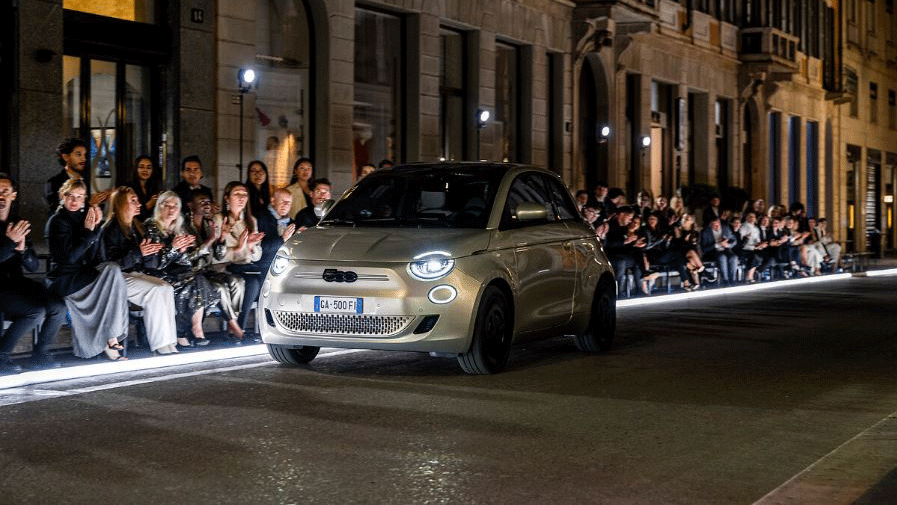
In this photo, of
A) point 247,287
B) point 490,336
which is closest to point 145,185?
point 247,287

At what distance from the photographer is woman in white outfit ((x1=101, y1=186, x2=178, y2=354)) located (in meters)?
13.2

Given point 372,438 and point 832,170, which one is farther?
point 832,170

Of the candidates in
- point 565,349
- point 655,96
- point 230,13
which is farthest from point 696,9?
point 565,349

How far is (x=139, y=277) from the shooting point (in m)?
13.3

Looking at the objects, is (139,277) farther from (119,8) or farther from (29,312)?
(119,8)

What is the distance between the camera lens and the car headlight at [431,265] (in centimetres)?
1145

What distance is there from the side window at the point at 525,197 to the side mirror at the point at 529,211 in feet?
0.28

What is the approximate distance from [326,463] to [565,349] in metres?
6.70

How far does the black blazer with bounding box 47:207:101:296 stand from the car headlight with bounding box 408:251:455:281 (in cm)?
301

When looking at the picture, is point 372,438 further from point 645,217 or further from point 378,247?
point 645,217

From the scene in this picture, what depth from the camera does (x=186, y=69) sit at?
21.8 metres

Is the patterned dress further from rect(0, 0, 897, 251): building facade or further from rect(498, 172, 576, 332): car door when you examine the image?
rect(0, 0, 897, 251): building facade

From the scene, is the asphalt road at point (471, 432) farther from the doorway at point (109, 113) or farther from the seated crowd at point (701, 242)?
the seated crowd at point (701, 242)

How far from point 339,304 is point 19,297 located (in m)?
2.64
